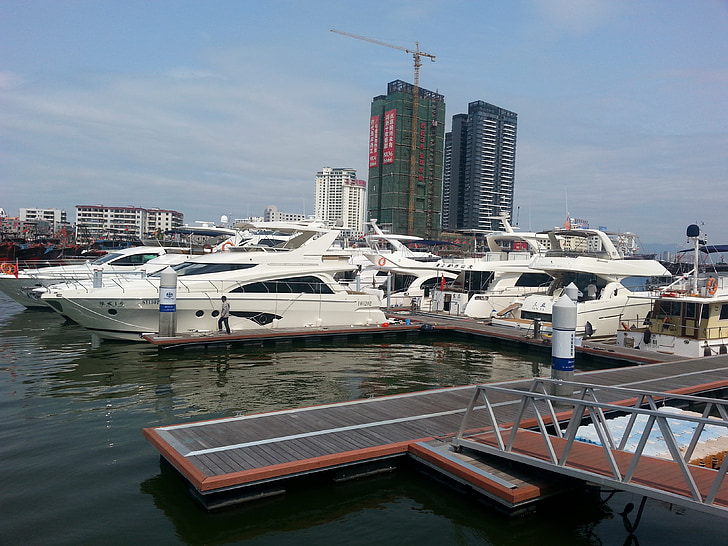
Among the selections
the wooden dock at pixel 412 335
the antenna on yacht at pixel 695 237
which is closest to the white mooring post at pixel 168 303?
the wooden dock at pixel 412 335

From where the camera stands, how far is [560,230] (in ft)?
84.6

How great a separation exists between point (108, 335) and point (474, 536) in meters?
14.8

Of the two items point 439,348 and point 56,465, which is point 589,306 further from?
point 56,465

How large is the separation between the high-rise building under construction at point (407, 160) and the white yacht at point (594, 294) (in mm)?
84371

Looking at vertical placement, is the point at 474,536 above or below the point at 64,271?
below

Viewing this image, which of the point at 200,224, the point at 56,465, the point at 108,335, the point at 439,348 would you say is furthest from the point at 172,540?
the point at 200,224

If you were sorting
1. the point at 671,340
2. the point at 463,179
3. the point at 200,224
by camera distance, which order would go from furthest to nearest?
the point at 463,179
the point at 200,224
the point at 671,340

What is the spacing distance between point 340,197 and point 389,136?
67.0m

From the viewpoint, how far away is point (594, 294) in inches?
863

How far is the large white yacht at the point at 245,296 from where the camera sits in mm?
17516

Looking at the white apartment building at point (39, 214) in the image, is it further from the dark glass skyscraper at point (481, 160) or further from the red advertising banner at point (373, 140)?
the dark glass skyscraper at point (481, 160)

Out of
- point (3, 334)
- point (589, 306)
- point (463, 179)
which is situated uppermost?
point (463, 179)

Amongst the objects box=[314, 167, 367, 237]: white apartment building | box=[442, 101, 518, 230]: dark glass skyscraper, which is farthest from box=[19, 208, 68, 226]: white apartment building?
box=[442, 101, 518, 230]: dark glass skyscraper

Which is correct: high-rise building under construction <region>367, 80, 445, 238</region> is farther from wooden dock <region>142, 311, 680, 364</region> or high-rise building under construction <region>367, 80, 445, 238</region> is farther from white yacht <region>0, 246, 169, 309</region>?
wooden dock <region>142, 311, 680, 364</region>
